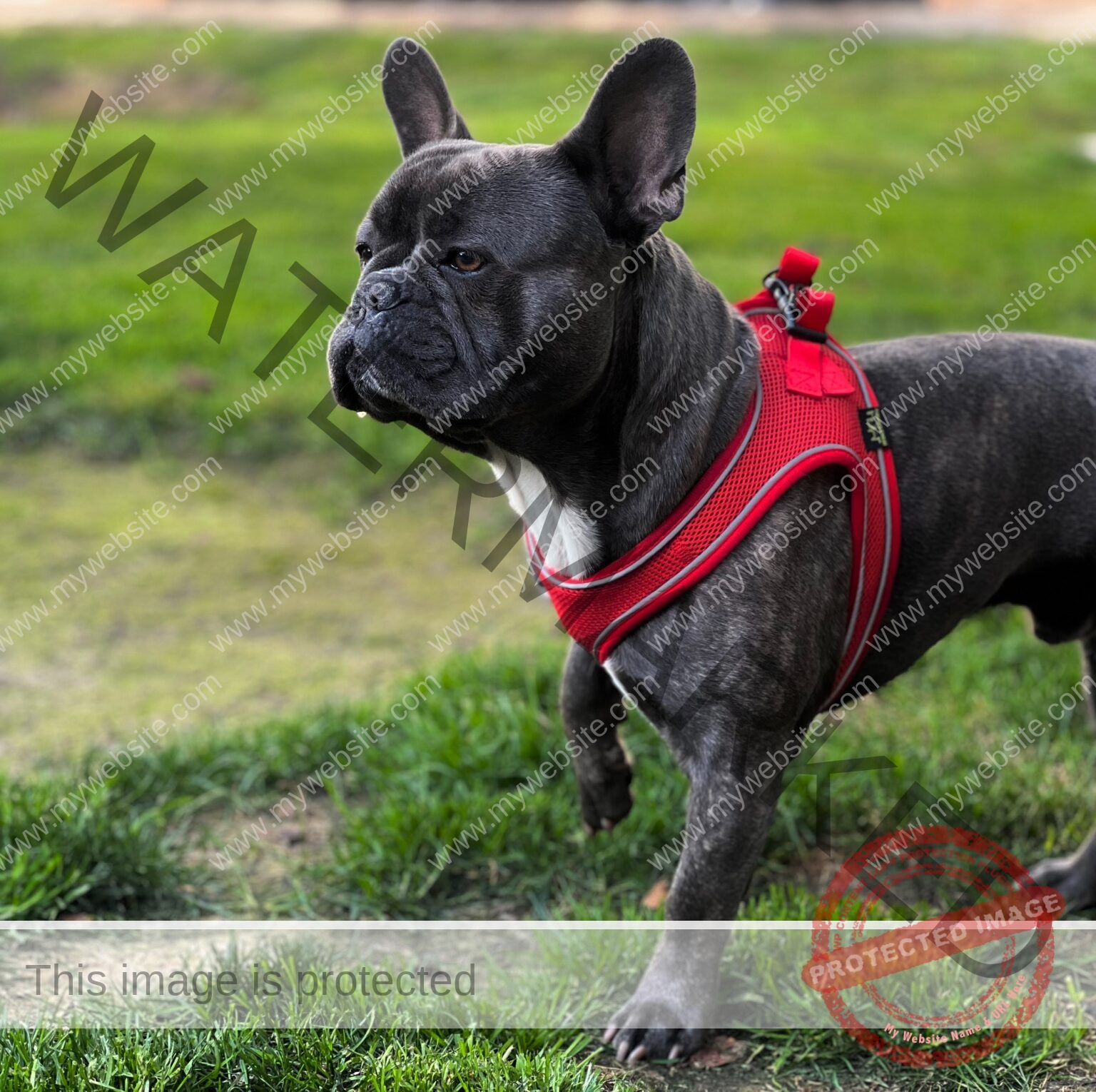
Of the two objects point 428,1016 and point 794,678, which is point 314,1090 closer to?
point 428,1016

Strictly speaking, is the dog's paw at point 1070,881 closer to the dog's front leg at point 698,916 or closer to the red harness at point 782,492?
the red harness at point 782,492

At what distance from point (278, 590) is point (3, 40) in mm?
16958

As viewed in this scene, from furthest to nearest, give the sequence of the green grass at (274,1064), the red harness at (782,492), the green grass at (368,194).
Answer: the green grass at (368,194) → the red harness at (782,492) → the green grass at (274,1064)

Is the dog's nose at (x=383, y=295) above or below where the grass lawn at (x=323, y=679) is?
above

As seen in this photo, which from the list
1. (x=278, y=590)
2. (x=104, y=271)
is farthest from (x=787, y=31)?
(x=278, y=590)

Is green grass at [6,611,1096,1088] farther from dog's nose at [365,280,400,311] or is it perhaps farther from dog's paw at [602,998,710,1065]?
dog's nose at [365,280,400,311]

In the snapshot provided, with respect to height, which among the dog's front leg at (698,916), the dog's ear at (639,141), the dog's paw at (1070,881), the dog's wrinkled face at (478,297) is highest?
the dog's ear at (639,141)

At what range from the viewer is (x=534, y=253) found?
7.51 ft

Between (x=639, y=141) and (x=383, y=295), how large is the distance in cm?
57

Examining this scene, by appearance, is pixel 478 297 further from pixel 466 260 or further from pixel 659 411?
pixel 659 411

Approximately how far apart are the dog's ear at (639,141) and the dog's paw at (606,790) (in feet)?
4.18

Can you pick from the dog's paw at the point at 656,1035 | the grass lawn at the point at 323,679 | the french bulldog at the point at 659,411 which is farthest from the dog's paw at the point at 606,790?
the dog's paw at the point at 656,1035

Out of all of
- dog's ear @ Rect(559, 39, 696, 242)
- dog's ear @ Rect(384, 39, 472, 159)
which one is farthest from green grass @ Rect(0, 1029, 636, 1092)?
dog's ear @ Rect(384, 39, 472, 159)

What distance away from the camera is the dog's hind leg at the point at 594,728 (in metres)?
2.92
